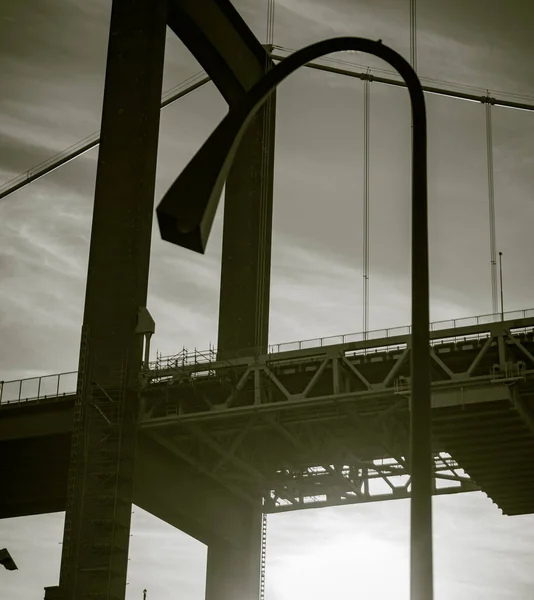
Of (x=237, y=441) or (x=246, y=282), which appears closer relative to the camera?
(x=237, y=441)

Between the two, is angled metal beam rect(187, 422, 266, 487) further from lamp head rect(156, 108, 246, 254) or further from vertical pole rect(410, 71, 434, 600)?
lamp head rect(156, 108, 246, 254)

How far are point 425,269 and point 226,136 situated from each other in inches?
104

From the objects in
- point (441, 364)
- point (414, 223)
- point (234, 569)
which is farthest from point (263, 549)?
point (414, 223)

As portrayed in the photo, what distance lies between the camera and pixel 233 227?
238ft

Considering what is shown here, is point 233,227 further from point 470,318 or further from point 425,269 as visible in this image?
point 425,269

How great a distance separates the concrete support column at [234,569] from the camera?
6731cm

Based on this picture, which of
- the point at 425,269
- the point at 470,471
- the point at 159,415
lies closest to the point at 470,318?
the point at 470,471

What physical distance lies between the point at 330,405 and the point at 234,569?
1538cm

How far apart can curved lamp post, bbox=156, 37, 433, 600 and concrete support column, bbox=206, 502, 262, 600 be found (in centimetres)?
5596

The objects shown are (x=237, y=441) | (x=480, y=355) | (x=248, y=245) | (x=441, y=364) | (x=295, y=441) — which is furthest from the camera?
(x=248, y=245)

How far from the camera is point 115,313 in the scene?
57.7 metres

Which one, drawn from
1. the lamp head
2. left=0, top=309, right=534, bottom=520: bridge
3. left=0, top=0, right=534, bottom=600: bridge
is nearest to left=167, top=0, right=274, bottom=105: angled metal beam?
left=0, top=0, right=534, bottom=600: bridge

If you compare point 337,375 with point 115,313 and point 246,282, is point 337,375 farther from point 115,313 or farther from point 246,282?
point 246,282

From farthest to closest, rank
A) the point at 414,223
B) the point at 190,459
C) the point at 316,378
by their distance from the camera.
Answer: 1. the point at 190,459
2. the point at 316,378
3. the point at 414,223
